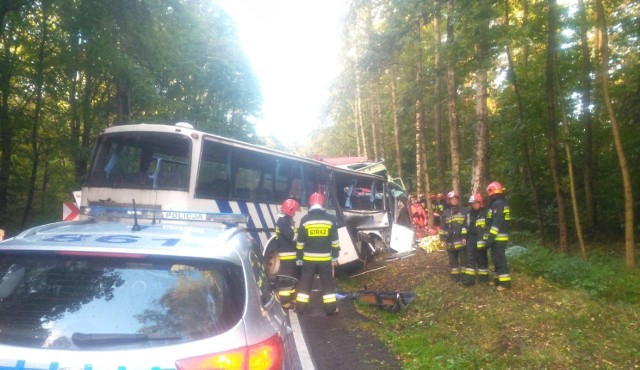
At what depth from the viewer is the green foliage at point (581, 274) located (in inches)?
329

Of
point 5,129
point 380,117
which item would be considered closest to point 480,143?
point 5,129

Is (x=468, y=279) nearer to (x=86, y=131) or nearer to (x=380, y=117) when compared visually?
(x=86, y=131)

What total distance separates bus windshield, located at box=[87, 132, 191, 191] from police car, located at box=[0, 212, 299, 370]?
517cm

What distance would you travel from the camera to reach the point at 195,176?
7898 mm

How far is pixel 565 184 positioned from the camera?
54.9 feet

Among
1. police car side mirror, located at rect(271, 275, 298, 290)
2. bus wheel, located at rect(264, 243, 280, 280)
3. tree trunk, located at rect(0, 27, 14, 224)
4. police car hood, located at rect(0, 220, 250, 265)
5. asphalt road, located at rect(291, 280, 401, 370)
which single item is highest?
tree trunk, located at rect(0, 27, 14, 224)

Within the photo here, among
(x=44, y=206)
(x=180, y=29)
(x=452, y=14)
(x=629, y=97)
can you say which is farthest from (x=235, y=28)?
(x=629, y=97)

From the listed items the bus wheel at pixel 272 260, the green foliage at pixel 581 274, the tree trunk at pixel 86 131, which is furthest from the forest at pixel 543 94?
the tree trunk at pixel 86 131

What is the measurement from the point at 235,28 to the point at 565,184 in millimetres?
16787

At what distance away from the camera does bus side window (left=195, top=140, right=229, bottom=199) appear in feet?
26.5

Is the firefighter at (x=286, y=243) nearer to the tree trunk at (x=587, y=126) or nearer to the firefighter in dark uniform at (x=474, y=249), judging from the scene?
the firefighter in dark uniform at (x=474, y=249)

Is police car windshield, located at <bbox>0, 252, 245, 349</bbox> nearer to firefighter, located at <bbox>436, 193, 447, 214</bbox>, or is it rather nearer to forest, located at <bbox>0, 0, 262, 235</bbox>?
forest, located at <bbox>0, 0, 262, 235</bbox>

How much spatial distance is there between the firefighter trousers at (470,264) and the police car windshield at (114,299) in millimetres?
7098

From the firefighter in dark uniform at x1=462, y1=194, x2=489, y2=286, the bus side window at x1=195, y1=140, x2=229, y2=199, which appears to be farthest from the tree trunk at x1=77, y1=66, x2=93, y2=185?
the firefighter in dark uniform at x1=462, y1=194, x2=489, y2=286
